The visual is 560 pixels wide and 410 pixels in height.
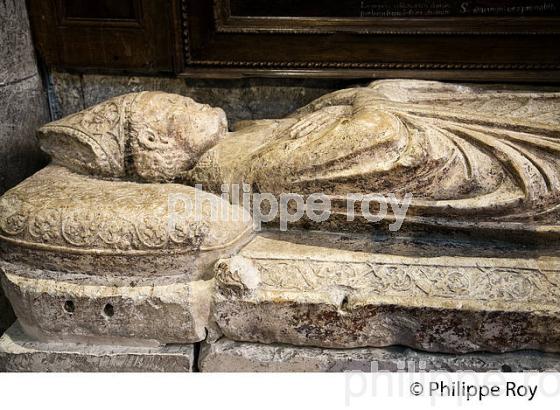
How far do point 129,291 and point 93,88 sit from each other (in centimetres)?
144

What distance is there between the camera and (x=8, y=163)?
2779mm

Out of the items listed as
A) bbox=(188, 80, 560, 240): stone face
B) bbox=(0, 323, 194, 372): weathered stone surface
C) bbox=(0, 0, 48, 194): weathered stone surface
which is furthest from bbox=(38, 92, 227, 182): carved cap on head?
bbox=(0, 323, 194, 372): weathered stone surface

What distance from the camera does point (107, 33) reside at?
9.48 feet

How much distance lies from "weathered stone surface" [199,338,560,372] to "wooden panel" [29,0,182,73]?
5.17ft

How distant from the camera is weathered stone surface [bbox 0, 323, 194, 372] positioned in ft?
7.18

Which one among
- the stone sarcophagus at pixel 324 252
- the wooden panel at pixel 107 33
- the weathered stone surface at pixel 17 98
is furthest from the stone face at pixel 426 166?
the weathered stone surface at pixel 17 98

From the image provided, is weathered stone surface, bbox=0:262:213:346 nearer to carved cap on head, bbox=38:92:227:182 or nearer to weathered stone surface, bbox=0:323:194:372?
weathered stone surface, bbox=0:323:194:372

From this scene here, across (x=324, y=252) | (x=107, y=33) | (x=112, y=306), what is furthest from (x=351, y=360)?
(x=107, y=33)

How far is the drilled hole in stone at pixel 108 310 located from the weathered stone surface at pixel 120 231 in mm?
122

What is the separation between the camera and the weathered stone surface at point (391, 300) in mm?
2000

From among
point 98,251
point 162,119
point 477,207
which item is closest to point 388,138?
point 477,207

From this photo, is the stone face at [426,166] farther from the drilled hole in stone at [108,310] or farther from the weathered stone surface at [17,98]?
the weathered stone surface at [17,98]

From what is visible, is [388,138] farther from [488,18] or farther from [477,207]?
[488,18]

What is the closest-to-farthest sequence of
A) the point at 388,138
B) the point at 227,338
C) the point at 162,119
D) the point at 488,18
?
the point at 388,138 → the point at 227,338 → the point at 162,119 → the point at 488,18
